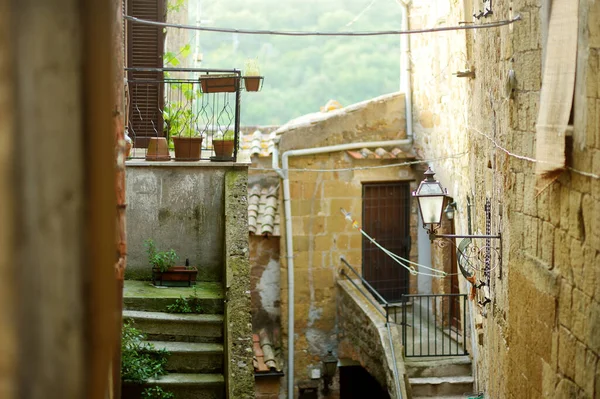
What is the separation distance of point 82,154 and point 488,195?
5.70 metres

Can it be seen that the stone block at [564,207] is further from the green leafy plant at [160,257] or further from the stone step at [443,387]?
the stone step at [443,387]

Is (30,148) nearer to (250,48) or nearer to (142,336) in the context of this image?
(142,336)

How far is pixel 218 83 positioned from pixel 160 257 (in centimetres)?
222

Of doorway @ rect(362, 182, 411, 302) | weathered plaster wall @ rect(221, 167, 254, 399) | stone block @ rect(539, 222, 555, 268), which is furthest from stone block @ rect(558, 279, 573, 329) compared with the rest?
doorway @ rect(362, 182, 411, 302)

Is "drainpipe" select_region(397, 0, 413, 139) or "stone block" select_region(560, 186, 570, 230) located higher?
"drainpipe" select_region(397, 0, 413, 139)

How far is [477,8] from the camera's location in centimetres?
885

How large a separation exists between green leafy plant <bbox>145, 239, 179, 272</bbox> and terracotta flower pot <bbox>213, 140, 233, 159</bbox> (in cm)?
119

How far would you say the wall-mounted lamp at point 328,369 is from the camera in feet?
44.8

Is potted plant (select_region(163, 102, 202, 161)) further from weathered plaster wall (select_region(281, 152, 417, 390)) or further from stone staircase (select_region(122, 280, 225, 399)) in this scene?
weathered plaster wall (select_region(281, 152, 417, 390))

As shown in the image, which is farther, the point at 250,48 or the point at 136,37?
the point at 250,48

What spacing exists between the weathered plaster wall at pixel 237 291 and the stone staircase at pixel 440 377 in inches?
159

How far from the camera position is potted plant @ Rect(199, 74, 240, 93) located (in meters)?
9.77

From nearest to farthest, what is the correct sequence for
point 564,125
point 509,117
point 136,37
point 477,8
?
point 564,125 → point 509,117 → point 477,8 → point 136,37

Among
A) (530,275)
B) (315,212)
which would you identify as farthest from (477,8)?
(315,212)
